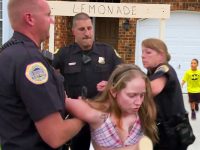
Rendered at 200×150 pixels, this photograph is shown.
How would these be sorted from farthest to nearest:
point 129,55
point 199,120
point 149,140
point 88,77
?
point 129,55 < point 199,120 < point 88,77 < point 149,140

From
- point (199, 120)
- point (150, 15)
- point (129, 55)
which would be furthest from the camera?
point (129, 55)

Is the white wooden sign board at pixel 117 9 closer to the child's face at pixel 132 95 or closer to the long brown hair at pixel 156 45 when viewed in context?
the long brown hair at pixel 156 45

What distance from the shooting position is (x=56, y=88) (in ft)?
6.76

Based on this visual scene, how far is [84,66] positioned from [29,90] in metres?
2.19

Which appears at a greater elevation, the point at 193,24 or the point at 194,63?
the point at 193,24

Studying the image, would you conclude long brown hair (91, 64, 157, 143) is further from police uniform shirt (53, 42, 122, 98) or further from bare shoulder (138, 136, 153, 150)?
Result: police uniform shirt (53, 42, 122, 98)

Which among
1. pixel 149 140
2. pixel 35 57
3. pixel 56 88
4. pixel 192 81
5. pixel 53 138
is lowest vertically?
pixel 192 81

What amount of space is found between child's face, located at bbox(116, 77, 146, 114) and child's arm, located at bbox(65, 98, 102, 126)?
0.58 ft

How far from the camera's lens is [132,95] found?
2461 millimetres

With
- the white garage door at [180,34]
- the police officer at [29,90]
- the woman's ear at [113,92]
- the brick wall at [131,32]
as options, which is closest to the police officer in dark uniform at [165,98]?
the woman's ear at [113,92]

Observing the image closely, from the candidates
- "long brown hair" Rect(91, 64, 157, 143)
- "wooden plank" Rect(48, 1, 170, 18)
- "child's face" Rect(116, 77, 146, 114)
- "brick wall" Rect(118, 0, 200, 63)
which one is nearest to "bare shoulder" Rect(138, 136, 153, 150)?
"long brown hair" Rect(91, 64, 157, 143)

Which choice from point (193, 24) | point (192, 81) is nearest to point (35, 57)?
point (192, 81)

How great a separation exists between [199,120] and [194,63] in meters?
1.66

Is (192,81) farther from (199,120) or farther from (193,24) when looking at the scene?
(193,24)
